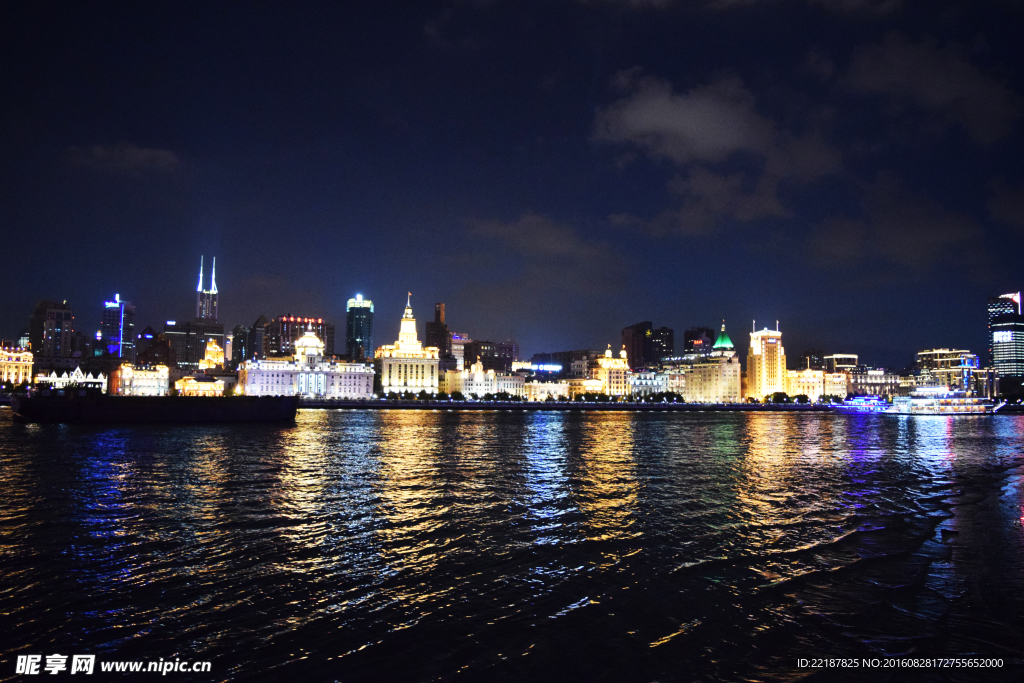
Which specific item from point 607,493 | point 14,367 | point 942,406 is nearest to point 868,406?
point 942,406

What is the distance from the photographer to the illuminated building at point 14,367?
185825 millimetres

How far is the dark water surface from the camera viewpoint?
8.55 metres

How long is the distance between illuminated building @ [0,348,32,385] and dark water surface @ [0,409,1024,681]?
20281cm

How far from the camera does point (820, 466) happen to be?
32.4 m

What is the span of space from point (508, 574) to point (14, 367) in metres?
229

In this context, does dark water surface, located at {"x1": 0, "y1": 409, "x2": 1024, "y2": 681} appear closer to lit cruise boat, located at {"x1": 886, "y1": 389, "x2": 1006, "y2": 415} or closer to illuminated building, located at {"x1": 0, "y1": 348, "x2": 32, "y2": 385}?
lit cruise boat, located at {"x1": 886, "y1": 389, "x2": 1006, "y2": 415}

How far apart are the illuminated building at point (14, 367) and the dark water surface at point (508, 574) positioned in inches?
7985

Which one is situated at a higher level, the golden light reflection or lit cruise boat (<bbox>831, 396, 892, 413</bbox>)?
the golden light reflection

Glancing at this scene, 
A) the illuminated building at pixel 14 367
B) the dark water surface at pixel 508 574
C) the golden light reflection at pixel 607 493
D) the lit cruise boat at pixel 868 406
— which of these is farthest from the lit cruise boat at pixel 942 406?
the illuminated building at pixel 14 367

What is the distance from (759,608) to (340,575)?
24.4ft

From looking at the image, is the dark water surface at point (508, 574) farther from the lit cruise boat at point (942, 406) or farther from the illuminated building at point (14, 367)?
the illuminated building at point (14, 367)

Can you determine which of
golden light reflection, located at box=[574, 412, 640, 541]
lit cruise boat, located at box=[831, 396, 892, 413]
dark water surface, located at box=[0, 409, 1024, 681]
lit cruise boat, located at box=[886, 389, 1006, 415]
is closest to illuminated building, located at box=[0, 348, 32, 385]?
dark water surface, located at box=[0, 409, 1024, 681]

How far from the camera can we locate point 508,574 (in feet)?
40.1

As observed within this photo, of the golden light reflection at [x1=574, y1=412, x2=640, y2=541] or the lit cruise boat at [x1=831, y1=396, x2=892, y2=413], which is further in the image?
the lit cruise boat at [x1=831, y1=396, x2=892, y2=413]
